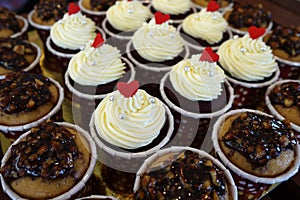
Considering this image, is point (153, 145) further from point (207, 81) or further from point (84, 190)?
point (207, 81)

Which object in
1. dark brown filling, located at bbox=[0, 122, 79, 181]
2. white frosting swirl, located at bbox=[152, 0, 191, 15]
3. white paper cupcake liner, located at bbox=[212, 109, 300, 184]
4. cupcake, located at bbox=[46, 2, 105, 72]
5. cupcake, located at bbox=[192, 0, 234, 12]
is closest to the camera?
dark brown filling, located at bbox=[0, 122, 79, 181]

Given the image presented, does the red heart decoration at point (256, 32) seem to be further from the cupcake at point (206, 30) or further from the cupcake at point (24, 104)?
the cupcake at point (24, 104)

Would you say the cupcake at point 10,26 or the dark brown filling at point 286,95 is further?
the cupcake at point 10,26

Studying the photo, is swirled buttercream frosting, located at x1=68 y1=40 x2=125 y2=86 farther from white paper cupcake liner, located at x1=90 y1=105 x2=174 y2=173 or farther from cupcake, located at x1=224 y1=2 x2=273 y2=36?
cupcake, located at x1=224 y1=2 x2=273 y2=36

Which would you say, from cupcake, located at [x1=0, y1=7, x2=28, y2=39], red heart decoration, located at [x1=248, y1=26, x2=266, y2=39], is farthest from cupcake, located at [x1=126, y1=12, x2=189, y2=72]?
cupcake, located at [x1=0, y1=7, x2=28, y2=39]

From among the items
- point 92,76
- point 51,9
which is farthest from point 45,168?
point 51,9

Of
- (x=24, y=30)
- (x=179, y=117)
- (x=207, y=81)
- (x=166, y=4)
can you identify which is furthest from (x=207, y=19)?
(x=24, y=30)

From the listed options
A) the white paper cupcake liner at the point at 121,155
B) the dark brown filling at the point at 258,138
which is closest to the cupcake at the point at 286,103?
the dark brown filling at the point at 258,138
